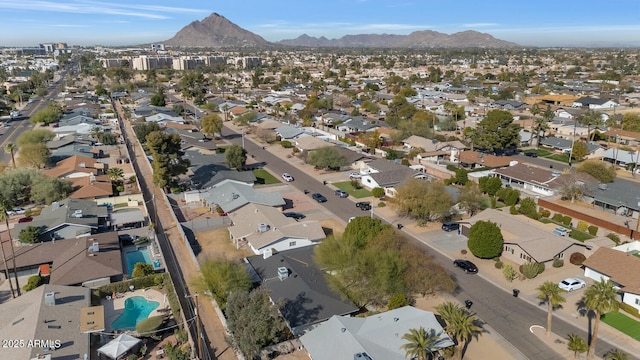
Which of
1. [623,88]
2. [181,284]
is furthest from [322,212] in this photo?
[623,88]

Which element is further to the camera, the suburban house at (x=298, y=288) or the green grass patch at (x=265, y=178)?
the green grass patch at (x=265, y=178)

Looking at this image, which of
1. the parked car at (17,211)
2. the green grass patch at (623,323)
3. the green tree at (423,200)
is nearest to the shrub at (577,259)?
the green grass patch at (623,323)

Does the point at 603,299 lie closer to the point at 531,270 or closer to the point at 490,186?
the point at 531,270

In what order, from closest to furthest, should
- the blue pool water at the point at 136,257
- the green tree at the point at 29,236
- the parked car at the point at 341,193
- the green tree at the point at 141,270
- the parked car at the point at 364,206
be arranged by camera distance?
the green tree at the point at 141,270
the blue pool water at the point at 136,257
the green tree at the point at 29,236
the parked car at the point at 364,206
the parked car at the point at 341,193

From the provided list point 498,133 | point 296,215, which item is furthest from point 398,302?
point 498,133

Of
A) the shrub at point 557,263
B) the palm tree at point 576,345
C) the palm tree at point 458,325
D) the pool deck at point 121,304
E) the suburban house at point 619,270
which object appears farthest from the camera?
the shrub at point 557,263

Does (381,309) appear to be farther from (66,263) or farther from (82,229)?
(82,229)

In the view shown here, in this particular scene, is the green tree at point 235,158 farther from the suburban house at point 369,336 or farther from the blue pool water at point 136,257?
the suburban house at point 369,336
